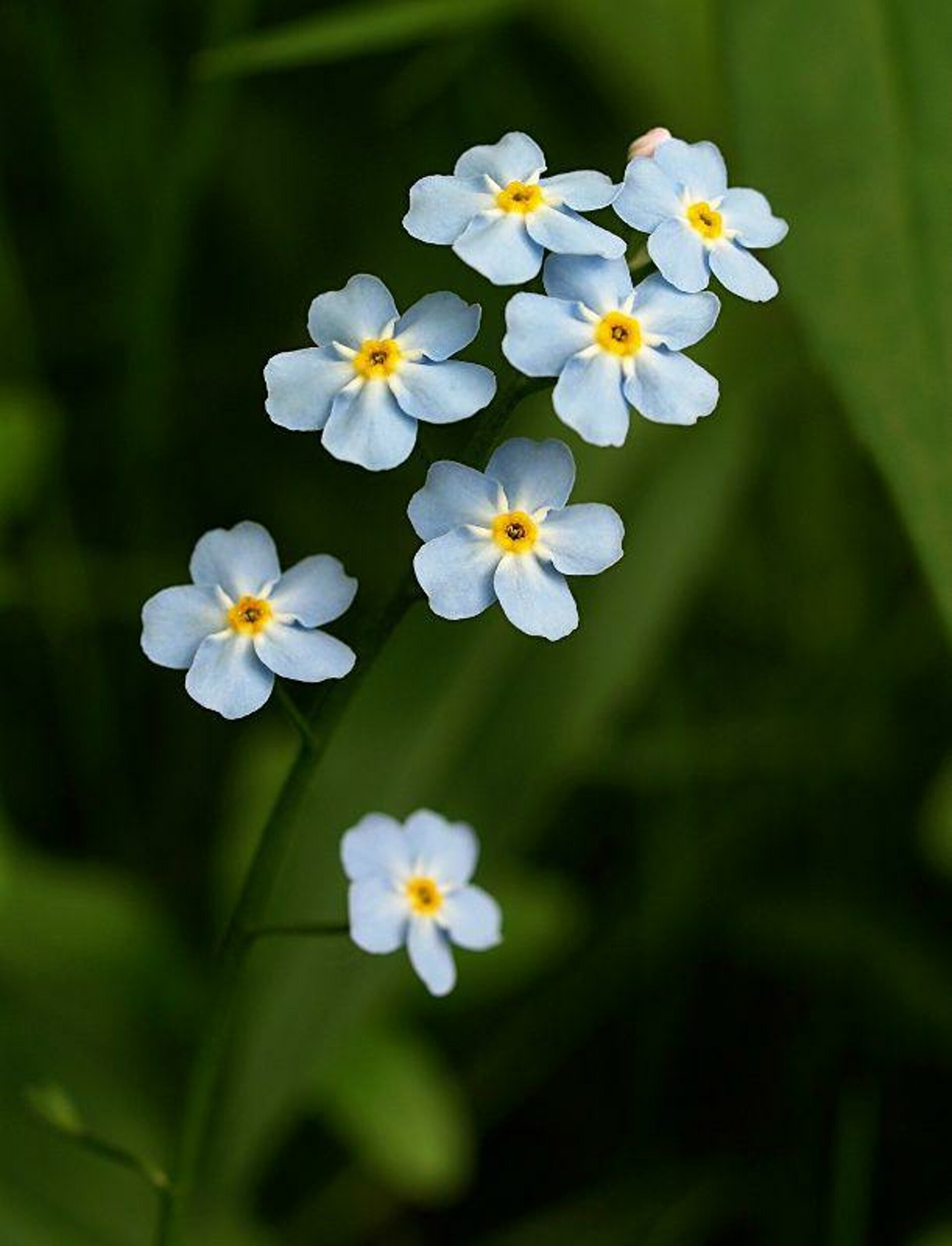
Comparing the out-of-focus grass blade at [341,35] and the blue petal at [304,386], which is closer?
the blue petal at [304,386]

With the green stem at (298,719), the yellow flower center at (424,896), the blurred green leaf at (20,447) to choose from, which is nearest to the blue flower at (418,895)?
the yellow flower center at (424,896)

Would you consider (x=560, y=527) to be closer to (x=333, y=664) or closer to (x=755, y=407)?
(x=333, y=664)

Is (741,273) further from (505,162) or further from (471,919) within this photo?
(471,919)

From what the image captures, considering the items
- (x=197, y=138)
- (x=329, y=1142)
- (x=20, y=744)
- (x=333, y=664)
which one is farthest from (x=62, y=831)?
(x=333, y=664)

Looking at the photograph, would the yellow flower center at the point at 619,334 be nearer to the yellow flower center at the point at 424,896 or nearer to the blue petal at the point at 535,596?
the blue petal at the point at 535,596

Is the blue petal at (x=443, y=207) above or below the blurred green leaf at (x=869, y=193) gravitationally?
below

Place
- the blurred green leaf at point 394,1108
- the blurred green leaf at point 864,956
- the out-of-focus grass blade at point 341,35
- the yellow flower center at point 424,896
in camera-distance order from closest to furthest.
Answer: the yellow flower center at point 424,896, the out-of-focus grass blade at point 341,35, the blurred green leaf at point 394,1108, the blurred green leaf at point 864,956

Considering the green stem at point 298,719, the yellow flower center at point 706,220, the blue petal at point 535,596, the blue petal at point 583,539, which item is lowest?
the green stem at point 298,719
